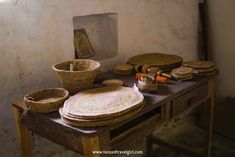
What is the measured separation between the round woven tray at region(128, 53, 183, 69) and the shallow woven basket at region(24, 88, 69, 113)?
0.60 m

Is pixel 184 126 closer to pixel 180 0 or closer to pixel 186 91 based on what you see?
pixel 180 0

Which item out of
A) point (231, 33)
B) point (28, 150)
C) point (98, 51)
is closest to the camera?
point (28, 150)

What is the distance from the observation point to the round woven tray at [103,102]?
4.01 feet

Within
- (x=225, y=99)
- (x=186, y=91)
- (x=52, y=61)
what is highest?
(x=52, y=61)

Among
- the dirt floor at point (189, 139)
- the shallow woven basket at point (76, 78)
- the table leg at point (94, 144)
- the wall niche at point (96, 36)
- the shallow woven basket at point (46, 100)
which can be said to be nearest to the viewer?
the table leg at point (94, 144)

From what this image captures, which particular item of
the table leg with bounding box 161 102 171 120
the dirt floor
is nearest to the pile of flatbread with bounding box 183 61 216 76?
the table leg with bounding box 161 102 171 120

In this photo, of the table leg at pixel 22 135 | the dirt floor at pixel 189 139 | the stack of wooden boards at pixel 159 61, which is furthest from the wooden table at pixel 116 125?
the dirt floor at pixel 189 139

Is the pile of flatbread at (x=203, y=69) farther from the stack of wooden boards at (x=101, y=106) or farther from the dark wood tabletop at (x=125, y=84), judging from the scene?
the stack of wooden boards at (x=101, y=106)

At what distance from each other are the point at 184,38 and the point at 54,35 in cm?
146

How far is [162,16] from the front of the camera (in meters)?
2.48

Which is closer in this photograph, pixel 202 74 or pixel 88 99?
pixel 88 99

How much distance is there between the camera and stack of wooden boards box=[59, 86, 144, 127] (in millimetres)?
1195

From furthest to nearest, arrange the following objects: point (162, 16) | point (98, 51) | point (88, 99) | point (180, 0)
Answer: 1. point (180, 0)
2. point (162, 16)
3. point (98, 51)
4. point (88, 99)

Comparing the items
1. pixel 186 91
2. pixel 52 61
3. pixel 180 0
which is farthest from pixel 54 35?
pixel 180 0
